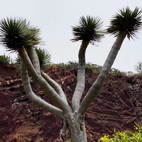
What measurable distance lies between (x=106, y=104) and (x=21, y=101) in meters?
4.09

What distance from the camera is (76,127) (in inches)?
284

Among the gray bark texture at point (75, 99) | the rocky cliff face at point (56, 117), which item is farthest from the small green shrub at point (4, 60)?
the gray bark texture at point (75, 99)

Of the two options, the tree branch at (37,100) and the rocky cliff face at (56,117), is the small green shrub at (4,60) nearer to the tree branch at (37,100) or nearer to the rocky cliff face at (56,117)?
the rocky cliff face at (56,117)

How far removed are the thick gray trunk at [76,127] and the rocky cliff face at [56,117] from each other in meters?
4.87

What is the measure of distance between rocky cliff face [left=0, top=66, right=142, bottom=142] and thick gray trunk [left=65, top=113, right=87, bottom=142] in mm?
4870

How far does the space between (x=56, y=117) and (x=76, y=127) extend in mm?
5652

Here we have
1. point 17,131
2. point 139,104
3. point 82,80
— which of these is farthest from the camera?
point 139,104

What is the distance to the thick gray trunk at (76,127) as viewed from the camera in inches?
281

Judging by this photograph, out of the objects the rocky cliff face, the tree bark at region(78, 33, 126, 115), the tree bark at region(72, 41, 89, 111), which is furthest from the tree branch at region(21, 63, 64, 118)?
the rocky cliff face

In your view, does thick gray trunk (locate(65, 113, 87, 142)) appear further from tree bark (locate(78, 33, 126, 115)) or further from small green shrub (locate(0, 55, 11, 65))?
small green shrub (locate(0, 55, 11, 65))

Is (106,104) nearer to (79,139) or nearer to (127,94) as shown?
(127,94)

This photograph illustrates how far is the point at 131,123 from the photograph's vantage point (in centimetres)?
1434

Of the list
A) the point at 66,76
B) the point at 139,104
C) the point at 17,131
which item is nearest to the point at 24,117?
the point at 17,131

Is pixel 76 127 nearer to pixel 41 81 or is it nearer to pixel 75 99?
pixel 75 99
